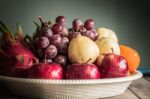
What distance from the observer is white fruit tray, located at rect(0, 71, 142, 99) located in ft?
2.06

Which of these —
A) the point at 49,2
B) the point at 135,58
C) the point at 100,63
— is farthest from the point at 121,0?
the point at 100,63

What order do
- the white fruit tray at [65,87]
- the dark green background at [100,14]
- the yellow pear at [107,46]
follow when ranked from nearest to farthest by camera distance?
the white fruit tray at [65,87] < the yellow pear at [107,46] < the dark green background at [100,14]

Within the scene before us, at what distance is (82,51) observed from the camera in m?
0.69

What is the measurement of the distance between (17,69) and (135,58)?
0.90 ft

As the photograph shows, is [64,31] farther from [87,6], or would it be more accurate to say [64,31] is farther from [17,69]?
[87,6]

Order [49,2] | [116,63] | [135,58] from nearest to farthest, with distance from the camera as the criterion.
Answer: [116,63]
[135,58]
[49,2]

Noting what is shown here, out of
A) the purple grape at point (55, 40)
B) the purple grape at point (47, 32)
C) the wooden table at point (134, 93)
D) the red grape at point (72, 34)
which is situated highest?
the purple grape at point (47, 32)

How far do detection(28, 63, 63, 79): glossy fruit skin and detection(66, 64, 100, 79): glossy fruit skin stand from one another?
2 cm

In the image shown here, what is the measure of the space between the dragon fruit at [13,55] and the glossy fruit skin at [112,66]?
5.5 inches

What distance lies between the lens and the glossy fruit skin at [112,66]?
68 centimetres

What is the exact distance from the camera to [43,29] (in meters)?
0.74

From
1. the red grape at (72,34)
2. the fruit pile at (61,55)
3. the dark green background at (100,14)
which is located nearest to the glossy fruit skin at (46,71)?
the fruit pile at (61,55)

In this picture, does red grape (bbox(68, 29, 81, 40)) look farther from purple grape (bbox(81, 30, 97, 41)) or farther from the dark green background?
the dark green background

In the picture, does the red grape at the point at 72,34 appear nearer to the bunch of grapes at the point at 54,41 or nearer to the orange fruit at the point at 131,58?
the bunch of grapes at the point at 54,41
